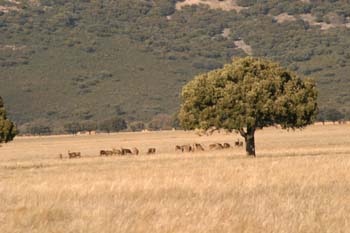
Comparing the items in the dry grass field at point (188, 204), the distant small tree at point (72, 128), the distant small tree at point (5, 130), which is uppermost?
the distant small tree at point (72, 128)

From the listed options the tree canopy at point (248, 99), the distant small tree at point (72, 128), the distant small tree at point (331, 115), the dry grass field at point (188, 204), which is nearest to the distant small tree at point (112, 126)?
the distant small tree at point (72, 128)

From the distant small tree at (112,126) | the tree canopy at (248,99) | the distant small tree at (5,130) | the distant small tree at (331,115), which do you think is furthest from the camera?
the distant small tree at (112,126)

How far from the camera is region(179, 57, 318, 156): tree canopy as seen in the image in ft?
170

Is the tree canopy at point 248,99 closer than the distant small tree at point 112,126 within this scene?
Yes

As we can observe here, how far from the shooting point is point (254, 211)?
19156 millimetres

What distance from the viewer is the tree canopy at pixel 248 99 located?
5175 cm

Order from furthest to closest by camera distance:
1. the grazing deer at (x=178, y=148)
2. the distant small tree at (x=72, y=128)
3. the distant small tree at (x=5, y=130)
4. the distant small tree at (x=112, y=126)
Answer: the distant small tree at (x=112, y=126), the distant small tree at (x=72, y=128), the grazing deer at (x=178, y=148), the distant small tree at (x=5, y=130)

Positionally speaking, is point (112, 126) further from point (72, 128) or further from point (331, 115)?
point (331, 115)

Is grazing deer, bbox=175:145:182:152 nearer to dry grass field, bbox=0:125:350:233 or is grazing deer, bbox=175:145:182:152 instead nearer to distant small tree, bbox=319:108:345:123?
dry grass field, bbox=0:125:350:233

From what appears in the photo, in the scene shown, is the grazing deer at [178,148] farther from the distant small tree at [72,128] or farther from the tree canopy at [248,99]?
the distant small tree at [72,128]

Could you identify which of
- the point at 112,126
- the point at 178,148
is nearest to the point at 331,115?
the point at 112,126

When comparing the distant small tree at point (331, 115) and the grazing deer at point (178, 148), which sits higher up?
the distant small tree at point (331, 115)

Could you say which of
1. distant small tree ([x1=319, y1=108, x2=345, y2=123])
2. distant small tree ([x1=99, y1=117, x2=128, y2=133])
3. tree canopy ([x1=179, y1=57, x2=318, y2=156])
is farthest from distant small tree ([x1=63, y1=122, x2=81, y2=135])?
tree canopy ([x1=179, y1=57, x2=318, y2=156])

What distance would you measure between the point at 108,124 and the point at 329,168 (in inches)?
6185
